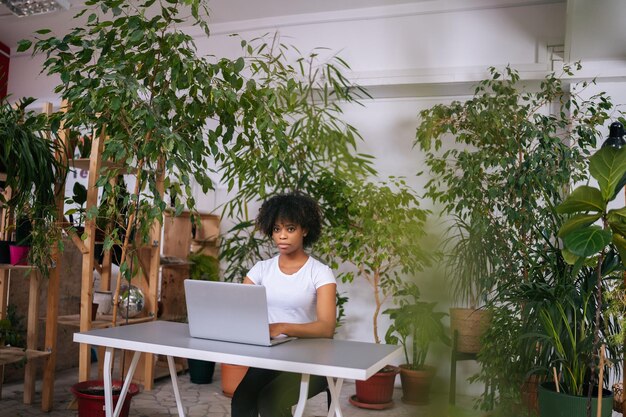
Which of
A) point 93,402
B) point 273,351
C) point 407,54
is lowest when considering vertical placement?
point 93,402

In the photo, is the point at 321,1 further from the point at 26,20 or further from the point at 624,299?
the point at 624,299

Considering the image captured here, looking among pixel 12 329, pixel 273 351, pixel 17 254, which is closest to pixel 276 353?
pixel 273 351

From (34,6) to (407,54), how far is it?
5339 millimetres

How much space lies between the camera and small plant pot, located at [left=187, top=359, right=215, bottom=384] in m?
4.21

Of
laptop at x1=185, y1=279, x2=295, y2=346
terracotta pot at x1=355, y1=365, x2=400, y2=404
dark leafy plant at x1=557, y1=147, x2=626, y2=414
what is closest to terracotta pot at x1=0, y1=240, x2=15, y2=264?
laptop at x1=185, y1=279, x2=295, y2=346

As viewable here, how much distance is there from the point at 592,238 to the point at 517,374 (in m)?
1.04

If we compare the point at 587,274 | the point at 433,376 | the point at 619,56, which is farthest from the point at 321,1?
the point at 433,376

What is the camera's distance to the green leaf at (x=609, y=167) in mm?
2146

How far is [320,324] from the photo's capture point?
2.33m

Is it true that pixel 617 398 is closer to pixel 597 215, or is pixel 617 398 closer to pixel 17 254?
pixel 597 215

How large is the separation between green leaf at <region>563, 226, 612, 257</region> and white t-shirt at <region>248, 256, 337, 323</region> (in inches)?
38.2

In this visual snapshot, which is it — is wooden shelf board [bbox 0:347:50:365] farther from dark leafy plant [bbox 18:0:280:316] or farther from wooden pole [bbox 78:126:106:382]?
dark leafy plant [bbox 18:0:280:316]

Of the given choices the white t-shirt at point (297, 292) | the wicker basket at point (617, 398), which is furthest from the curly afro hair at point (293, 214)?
the wicker basket at point (617, 398)

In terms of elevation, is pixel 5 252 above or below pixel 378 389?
above
